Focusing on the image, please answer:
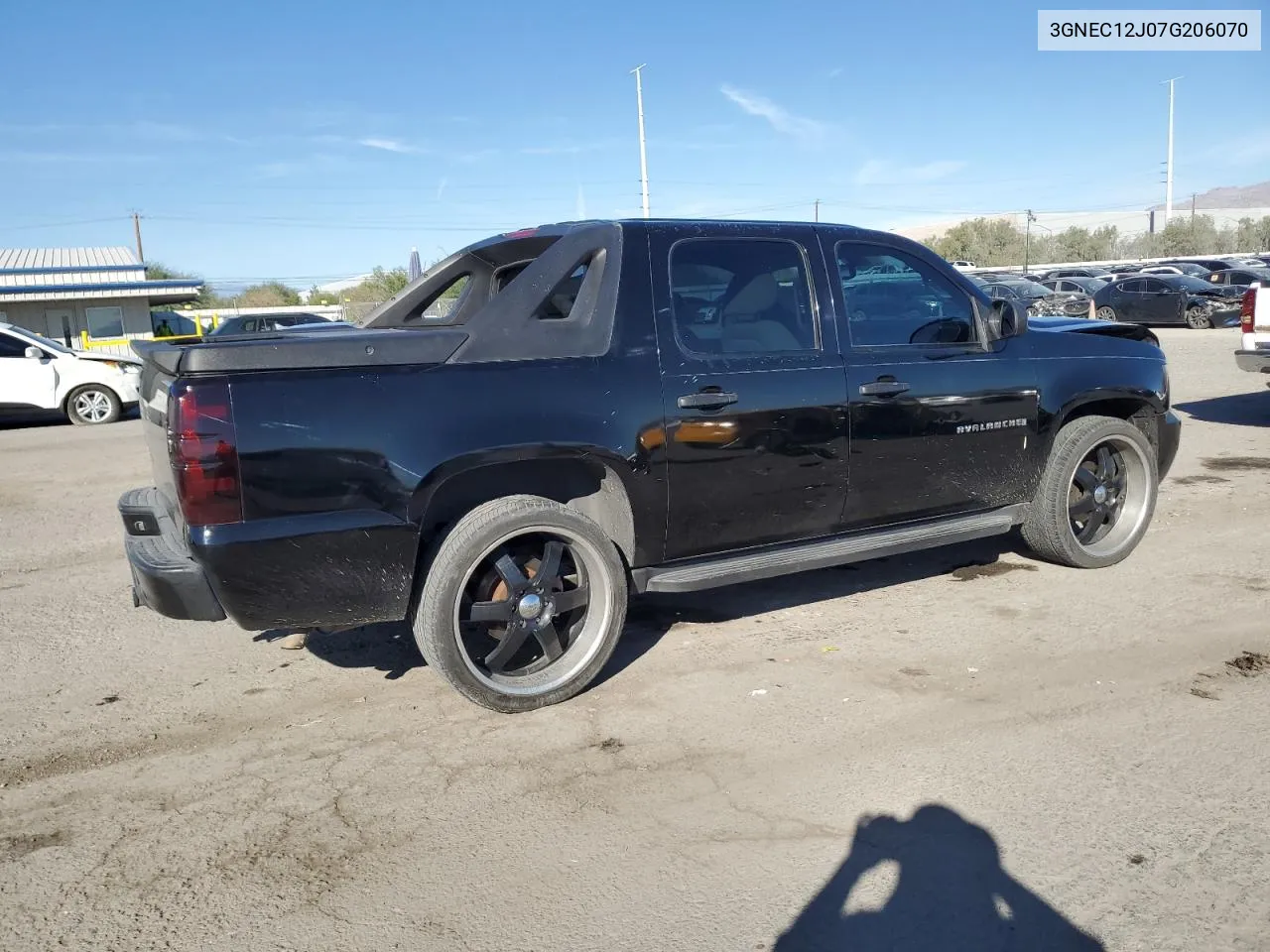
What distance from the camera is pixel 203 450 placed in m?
3.49

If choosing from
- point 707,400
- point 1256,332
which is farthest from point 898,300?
point 1256,332

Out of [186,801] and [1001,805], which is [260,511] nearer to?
[186,801]

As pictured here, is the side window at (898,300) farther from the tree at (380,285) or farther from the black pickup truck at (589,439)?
the tree at (380,285)

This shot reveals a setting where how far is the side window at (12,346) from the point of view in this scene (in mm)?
14781

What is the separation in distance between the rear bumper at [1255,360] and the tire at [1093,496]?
18.9ft

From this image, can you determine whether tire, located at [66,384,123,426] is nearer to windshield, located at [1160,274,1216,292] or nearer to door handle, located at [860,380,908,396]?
door handle, located at [860,380,908,396]

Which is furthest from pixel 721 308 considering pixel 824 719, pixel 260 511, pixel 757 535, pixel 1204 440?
pixel 1204 440

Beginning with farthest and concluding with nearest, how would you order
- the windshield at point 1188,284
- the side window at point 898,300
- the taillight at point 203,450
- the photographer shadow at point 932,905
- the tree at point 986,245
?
the tree at point 986,245
the windshield at point 1188,284
the side window at point 898,300
the taillight at point 203,450
the photographer shadow at point 932,905

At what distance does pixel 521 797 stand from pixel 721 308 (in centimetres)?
226

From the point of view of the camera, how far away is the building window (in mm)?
39156

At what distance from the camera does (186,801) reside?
3.48m

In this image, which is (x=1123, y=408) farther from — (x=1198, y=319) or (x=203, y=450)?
(x=1198, y=319)

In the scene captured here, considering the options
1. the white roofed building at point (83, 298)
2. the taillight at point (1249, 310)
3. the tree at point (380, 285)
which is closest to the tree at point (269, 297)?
the tree at point (380, 285)

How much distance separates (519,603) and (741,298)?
1.69 metres
